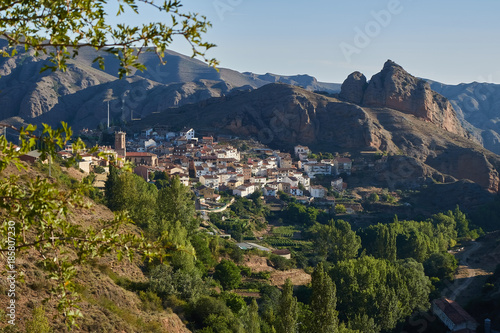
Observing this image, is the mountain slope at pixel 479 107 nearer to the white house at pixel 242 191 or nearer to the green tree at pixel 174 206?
the white house at pixel 242 191

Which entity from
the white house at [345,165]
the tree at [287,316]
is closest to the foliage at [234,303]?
the tree at [287,316]

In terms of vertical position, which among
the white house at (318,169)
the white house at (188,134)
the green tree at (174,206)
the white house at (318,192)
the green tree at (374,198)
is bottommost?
the white house at (318,192)

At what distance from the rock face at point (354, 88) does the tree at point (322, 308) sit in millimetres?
71640

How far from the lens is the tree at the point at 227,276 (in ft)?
71.5

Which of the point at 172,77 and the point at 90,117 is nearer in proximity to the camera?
the point at 90,117

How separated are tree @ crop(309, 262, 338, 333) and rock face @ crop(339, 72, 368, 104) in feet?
235

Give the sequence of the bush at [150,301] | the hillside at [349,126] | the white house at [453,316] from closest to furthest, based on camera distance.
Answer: the bush at [150,301], the white house at [453,316], the hillside at [349,126]

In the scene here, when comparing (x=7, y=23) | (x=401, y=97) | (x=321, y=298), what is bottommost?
(x=321, y=298)

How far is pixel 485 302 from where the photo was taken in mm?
25219

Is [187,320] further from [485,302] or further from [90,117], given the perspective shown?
[90,117]

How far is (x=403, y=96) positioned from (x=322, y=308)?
7207cm

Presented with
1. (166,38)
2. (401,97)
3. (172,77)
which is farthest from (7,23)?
(172,77)

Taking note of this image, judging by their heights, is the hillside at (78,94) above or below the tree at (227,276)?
above

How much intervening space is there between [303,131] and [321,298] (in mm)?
60552
